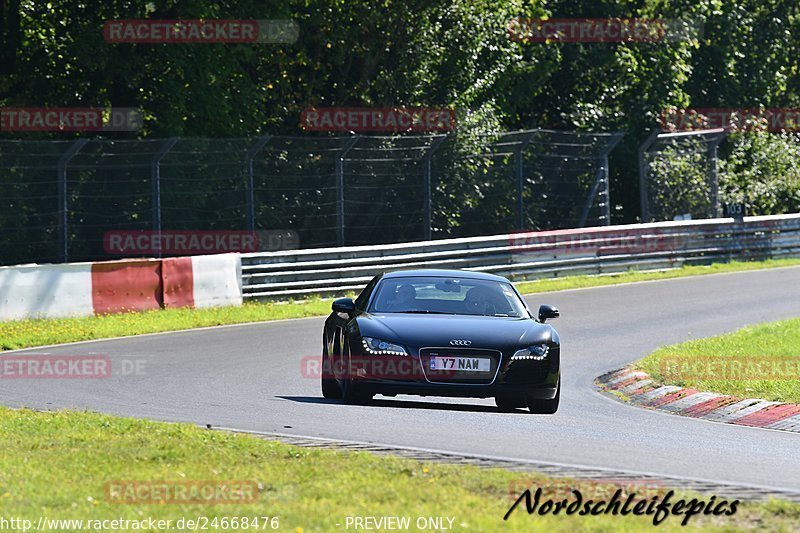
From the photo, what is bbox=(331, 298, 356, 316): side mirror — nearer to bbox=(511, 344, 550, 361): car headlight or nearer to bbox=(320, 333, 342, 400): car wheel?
bbox=(320, 333, 342, 400): car wheel

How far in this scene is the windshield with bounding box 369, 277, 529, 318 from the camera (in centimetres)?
1361

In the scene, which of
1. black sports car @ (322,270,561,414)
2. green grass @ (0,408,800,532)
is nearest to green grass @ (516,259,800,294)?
Answer: black sports car @ (322,270,561,414)

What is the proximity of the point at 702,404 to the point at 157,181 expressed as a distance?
43.3 feet

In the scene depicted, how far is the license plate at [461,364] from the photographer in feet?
41.2

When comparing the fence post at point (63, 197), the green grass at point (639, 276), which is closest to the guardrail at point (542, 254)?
the green grass at point (639, 276)

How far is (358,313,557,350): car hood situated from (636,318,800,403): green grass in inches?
113

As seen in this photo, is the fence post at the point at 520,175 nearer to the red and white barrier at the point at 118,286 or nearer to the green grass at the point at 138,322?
the green grass at the point at 138,322

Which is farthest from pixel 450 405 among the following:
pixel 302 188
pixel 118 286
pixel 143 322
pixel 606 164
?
pixel 606 164

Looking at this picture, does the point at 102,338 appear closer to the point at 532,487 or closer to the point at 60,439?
the point at 60,439

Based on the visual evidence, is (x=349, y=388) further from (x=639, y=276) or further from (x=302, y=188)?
(x=639, y=276)

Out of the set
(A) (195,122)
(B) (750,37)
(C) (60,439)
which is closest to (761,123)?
(B) (750,37)

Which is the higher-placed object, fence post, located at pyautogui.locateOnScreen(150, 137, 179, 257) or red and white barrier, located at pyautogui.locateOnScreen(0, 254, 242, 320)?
fence post, located at pyautogui.locateOnScreen(150, 137, 179, 257)

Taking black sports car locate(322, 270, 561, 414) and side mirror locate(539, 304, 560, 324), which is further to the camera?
side mirror locate(539, 304, 560, 324)

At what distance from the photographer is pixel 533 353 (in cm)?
1275
